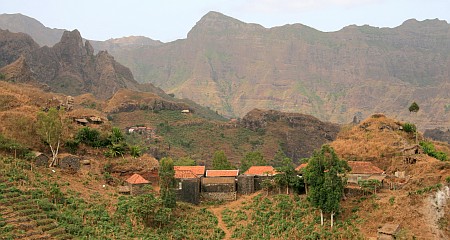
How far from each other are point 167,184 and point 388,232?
15.6m

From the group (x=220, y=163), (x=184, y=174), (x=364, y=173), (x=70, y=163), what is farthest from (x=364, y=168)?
(x=70, y=163)

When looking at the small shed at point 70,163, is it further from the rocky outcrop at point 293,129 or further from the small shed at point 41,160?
the rocky outcrop at point 293,129

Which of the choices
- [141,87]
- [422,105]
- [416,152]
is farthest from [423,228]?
[422,105]

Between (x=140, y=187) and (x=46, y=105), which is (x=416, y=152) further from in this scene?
(x=46, y=105)

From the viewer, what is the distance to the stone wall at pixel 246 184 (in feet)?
136

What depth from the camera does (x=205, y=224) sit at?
117ft

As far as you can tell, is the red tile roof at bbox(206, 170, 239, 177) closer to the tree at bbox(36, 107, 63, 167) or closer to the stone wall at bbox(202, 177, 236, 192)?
the stone wall at bbox(202, 177, 236, 192)

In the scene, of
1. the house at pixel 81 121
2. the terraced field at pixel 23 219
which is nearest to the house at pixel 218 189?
the terraced field at pixel 23 219

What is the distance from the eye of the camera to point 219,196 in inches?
1619

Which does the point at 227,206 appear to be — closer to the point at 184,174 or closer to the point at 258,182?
the point at 258,182

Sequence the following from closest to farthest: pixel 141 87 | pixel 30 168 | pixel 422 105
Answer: pixel 30 168 < pixel 141 87 < pixel 422 105

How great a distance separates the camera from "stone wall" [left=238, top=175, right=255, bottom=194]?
136ft

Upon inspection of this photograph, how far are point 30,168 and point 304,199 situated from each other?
1971 centimetres

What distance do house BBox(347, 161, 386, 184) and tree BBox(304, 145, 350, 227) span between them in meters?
5.79
